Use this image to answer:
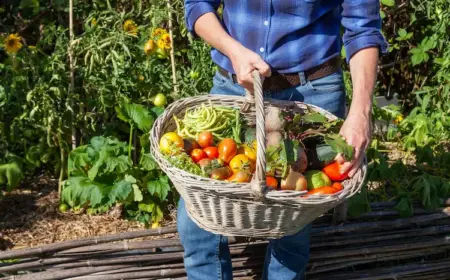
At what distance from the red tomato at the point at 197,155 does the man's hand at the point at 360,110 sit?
0.39 m

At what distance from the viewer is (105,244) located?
9.40 ft

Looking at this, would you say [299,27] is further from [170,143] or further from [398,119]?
[398,119]

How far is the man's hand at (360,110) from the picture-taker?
6.93 feet

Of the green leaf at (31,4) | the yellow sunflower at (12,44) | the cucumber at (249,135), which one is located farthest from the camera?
the green leaf at (31,4)

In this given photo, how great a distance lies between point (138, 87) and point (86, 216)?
0.64 meters

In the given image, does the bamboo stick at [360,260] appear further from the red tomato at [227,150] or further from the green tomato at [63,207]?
the green tomato at [63,207]

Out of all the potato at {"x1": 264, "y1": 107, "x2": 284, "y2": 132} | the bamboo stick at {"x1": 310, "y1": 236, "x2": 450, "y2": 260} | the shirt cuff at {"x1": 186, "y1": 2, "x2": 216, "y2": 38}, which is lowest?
the bamboo stick at {"x1": 310, "y1": 236, "x2": 450, "y2": 260}

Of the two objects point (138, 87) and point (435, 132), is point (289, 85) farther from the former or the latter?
point (435, 132)

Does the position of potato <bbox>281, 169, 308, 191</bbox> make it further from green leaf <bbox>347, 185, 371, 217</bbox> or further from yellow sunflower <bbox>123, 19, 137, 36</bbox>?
yellow sunflower <bbox>123, 19, 137, 36</bbox>

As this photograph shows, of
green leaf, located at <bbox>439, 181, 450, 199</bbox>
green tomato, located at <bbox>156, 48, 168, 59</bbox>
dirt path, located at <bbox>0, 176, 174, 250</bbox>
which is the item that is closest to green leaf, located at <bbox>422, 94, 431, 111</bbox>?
green leaf, located at <bbox>439, 181, 450, 199</bbox>

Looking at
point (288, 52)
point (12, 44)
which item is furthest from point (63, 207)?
point (288, 52)

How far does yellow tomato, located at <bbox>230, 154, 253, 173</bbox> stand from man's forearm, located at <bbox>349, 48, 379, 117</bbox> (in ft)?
1.12

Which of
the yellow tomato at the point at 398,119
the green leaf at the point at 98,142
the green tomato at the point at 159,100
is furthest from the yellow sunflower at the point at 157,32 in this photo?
the yellow tomato at the point at 398,119

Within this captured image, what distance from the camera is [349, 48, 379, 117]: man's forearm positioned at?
7.17 feet
